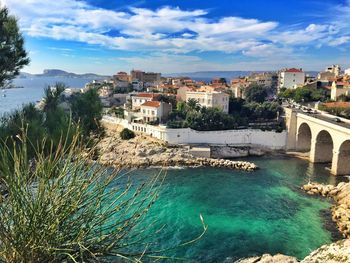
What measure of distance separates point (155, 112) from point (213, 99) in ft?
18.7

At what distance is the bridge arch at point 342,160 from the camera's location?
1967 cm

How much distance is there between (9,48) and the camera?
20.6 ft

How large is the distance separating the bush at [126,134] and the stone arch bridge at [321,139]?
1228cm

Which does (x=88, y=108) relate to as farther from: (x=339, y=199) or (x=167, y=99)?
(x=167, y=99)

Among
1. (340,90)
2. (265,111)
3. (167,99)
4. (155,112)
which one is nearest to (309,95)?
(340,90)

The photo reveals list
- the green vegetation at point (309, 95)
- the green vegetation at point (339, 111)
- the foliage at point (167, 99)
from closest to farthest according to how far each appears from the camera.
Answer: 1. the green vegetation at point (339, 111)
2. the foliage at point (167, 99)
3. the green vegetation at point (309, 95)

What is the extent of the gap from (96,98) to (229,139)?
17.4 meters

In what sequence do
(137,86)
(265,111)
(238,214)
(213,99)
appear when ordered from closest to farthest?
(238,214)
(265,111)
(213,99)
(137,86)

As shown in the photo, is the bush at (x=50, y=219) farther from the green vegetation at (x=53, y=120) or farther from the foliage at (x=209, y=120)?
the foliage at (x=209, y=120)

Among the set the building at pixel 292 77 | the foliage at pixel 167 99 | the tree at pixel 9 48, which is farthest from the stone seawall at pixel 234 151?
the building at pixel 292 77

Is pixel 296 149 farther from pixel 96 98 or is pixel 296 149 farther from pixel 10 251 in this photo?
pixel 10 251

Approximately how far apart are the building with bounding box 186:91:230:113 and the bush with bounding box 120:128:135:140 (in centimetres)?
826

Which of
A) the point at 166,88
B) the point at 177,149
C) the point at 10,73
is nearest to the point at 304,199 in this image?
the point at 177,149

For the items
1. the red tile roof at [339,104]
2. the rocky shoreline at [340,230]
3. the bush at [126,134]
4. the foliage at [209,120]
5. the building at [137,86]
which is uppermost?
the building at [137,86]
